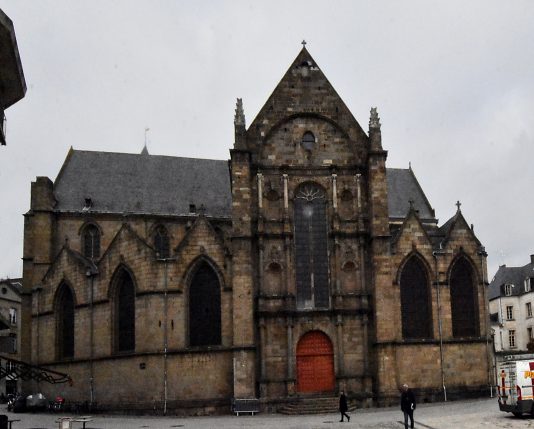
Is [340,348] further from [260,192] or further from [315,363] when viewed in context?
[260,192]

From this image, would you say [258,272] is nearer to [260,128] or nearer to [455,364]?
[260,128]

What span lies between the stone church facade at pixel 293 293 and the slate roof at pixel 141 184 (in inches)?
412

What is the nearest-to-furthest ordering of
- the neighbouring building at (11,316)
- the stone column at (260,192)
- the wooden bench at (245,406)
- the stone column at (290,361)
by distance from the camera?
the wooden bench at (245,406) < the stone column at (290,361) < the stone column at (260,192) < the neighbouring building at (11,316)

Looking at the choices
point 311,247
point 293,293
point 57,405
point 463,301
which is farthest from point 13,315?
point 463,301

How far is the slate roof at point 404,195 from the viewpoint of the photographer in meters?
53.5

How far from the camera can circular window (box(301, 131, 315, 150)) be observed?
38719 millimetres

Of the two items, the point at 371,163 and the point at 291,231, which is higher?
the point at 371,163

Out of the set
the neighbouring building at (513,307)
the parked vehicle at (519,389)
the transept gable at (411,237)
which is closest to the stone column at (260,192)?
the transept gable at (411,237)

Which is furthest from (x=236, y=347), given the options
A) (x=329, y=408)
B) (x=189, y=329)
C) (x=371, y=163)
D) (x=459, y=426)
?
(x=459, y=426)

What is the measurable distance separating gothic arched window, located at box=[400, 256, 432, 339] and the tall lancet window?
12.5 feet

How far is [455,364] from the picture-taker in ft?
122

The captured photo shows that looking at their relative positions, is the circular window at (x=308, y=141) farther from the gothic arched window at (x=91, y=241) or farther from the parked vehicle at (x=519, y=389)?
the gothic arched window at (x=91, y=241)

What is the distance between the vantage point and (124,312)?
3866 cm

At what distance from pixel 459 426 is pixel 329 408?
11371 mm
